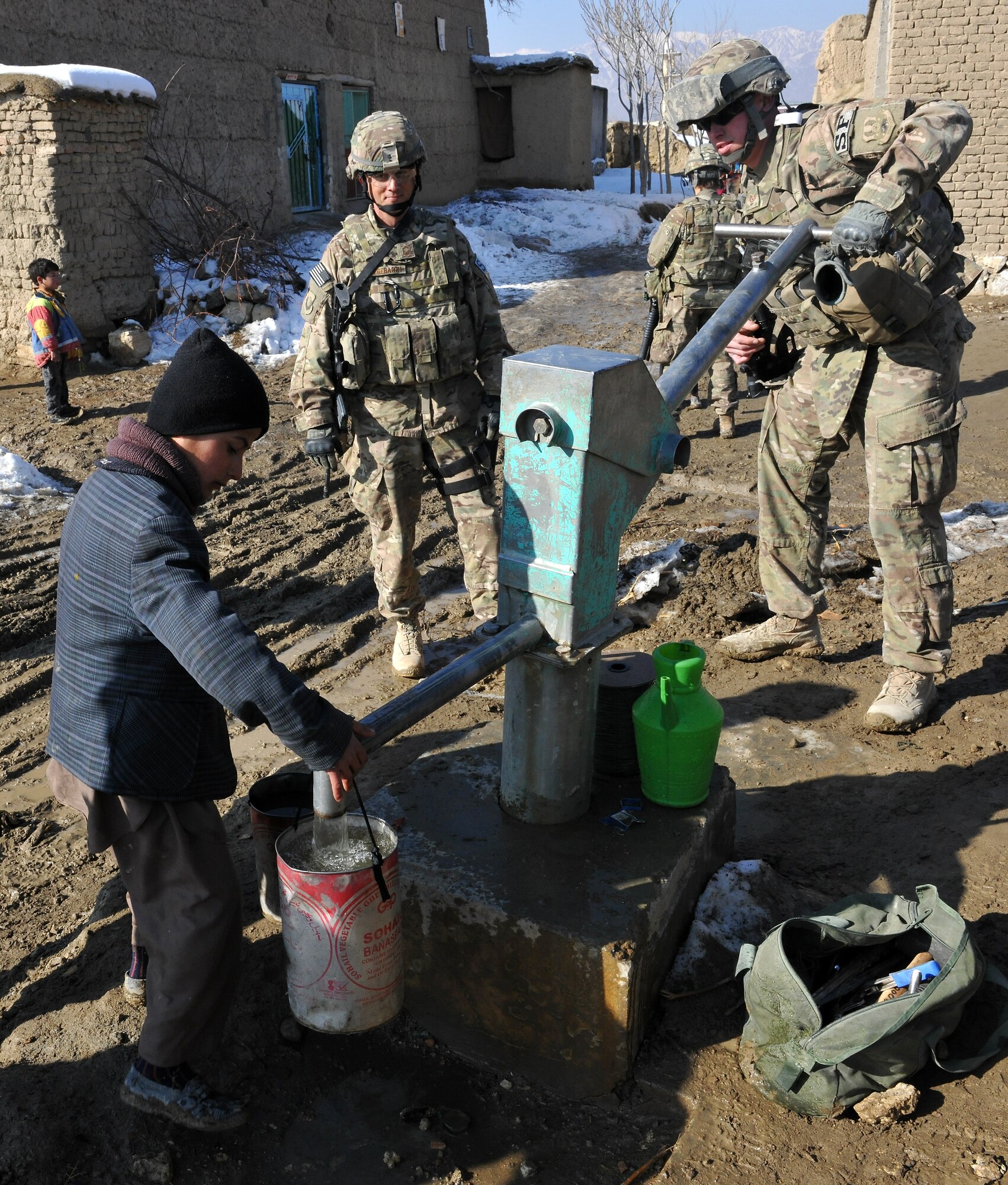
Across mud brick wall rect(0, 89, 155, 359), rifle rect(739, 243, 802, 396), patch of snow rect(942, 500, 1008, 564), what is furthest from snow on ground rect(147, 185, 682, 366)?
rifle rect(739, 243, 802, 396)

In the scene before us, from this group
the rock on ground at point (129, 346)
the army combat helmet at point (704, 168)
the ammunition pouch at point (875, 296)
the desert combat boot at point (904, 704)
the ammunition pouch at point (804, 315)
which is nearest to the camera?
the ammunition pouch at point (875, 296)

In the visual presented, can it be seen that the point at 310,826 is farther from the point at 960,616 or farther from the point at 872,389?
the point at 960,616

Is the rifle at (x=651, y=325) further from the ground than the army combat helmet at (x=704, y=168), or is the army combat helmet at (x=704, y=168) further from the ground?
the army combat helmet at (x=704, y=168)

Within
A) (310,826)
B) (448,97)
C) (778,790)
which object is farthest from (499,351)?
(448,97)

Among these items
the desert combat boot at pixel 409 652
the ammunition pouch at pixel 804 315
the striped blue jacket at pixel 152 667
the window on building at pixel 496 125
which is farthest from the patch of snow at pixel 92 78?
the window on building at pixel 496 125

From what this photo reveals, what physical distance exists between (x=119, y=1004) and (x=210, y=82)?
12641 mm

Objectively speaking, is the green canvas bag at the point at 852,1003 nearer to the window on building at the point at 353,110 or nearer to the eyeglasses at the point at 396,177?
the eyeglasses at the point at 396,177

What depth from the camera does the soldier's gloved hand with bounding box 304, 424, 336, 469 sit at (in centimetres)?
411

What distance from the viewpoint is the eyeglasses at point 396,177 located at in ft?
13.1

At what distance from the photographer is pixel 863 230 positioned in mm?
2854

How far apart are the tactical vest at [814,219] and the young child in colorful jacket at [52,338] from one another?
623cm

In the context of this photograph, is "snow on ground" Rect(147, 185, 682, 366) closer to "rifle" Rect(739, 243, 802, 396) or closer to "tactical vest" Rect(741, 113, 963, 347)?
"rifle" Rect(739, 243, 802, 396)

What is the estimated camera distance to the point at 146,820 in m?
2.24

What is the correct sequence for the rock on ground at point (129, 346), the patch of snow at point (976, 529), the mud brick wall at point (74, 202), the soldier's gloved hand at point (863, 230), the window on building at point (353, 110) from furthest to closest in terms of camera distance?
1. the window on building at point (353, 110)
2. the rock on ground at point (129, 346)
3. the mud brick wall at point (74, 202)
4. the patch of snow at point (976, 529)
5. the soldier's gloved hand at point (863, 230)
